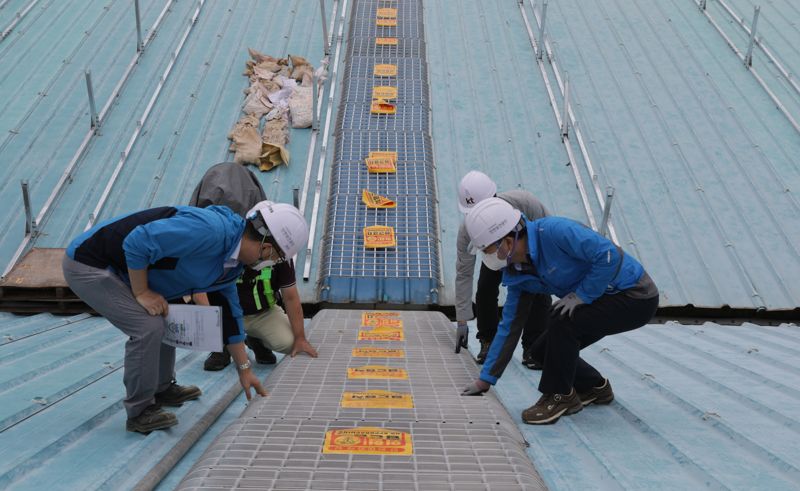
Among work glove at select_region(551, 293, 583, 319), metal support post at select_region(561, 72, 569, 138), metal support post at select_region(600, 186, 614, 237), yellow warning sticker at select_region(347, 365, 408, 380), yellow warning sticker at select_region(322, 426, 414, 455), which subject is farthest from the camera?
metal support post at select_region(561, 72, 569, 138)

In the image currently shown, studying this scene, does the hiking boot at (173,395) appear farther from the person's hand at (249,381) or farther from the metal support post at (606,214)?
the metal support post at (606,214)

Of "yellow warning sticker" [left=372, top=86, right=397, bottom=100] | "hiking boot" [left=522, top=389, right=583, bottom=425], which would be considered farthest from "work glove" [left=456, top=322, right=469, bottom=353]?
"yellow warning sticker" [left=372, top=86, right=397, bottom=100]

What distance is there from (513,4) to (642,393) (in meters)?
8.21

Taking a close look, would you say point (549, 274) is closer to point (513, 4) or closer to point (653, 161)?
point (653, 161)

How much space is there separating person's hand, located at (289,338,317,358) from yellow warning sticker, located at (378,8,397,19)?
283 inches

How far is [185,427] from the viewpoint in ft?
11.0

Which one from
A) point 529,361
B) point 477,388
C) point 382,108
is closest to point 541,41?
point 382,108

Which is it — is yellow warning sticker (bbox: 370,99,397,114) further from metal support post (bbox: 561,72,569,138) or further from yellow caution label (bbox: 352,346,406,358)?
yellow caution label (bbox: 352,346,406,358)

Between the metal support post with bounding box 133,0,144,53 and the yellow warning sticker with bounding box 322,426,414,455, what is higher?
the metal support post with bounding box 133,0,144,53

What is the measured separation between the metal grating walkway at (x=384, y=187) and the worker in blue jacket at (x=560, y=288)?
2.82 m

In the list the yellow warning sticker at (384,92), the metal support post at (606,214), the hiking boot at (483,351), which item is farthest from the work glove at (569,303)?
the yellow warning sticker at (384,92)

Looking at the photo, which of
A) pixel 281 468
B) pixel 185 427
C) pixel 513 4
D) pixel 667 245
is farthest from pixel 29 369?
pixel 513 4

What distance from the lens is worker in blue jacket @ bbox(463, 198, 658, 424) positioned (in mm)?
3320

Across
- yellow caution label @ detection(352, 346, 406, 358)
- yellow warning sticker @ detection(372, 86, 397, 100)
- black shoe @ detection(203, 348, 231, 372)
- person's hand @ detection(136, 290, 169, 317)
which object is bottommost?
black shoe @ detection(203, 348, 231, 372)
